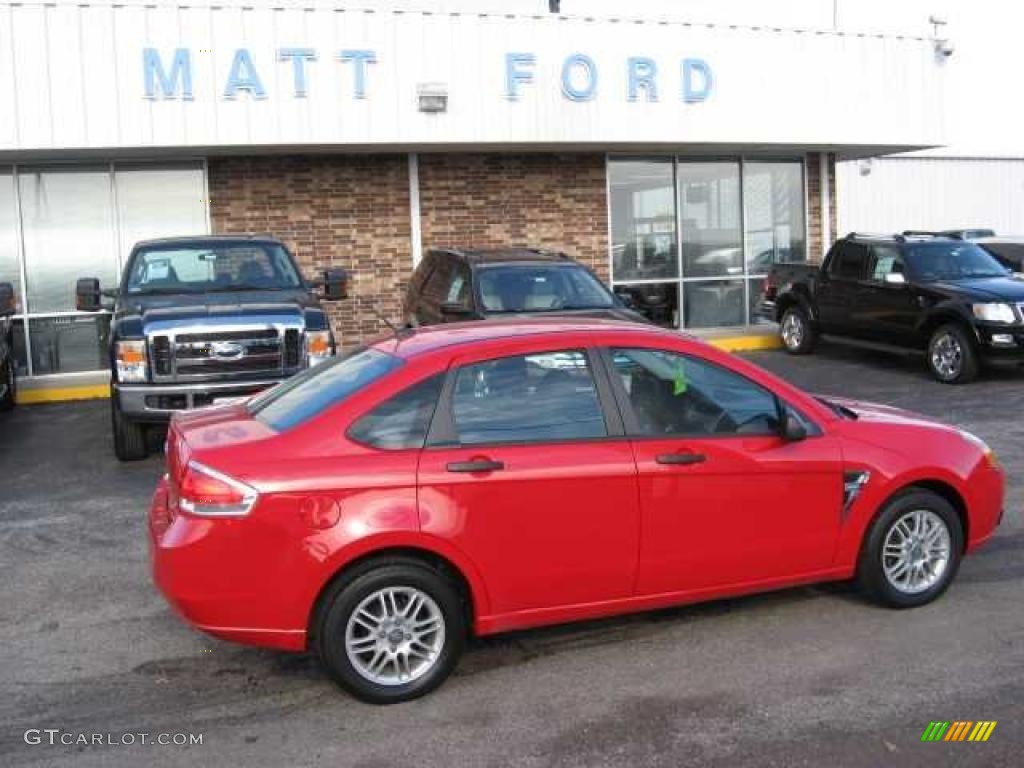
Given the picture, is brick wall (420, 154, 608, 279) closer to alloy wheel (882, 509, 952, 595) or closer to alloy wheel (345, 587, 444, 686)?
alloy wheel (882, 509, 952, 595)

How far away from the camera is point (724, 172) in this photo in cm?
1800

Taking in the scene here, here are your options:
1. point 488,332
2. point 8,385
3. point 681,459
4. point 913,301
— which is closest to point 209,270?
point 8,385

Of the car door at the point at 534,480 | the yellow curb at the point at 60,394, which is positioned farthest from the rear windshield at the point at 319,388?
the yellow curb at the point at 60,394

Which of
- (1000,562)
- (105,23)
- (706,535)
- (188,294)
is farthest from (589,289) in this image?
(105,23)

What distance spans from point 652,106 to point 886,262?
391 cm

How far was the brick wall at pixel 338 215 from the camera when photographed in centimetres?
1520

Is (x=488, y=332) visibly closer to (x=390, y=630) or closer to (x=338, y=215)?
(x=390, y=630)

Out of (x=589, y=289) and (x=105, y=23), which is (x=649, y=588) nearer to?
(x=589, y=289)

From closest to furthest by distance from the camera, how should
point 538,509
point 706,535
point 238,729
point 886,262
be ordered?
point 238,729 → point 538,509 → point 706,535 → point 886,262

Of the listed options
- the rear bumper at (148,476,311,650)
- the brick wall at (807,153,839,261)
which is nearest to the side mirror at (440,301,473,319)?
the rear bumper at (148,476,311,650)

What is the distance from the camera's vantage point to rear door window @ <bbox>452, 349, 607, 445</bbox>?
15.2ft

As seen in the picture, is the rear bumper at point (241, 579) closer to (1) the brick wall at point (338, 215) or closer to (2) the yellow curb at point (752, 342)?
(1) the brick wall at point (338, 215)

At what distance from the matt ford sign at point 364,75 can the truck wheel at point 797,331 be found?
341 centimetres
